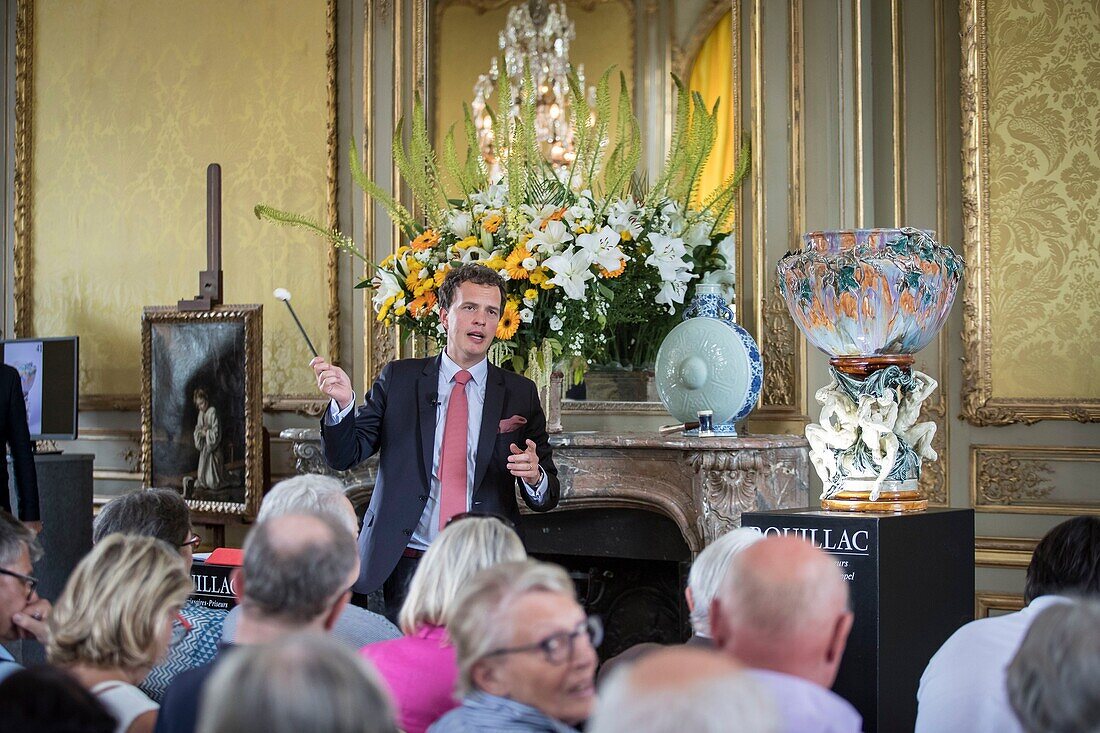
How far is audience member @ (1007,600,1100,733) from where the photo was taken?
4.23 ft

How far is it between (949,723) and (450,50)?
12.7 ft

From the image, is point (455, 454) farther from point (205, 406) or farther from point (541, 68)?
point (541, 68)

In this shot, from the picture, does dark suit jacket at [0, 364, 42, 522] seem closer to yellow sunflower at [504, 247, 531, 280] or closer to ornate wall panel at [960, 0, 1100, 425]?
yellow sunflower at [504, 247, 531, 280]

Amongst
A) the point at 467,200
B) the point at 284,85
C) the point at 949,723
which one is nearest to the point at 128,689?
the point at 949,723

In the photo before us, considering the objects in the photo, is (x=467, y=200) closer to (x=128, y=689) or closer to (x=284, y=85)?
(x=284, y=85)

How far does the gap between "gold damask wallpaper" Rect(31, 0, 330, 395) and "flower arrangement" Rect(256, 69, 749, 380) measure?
98cm

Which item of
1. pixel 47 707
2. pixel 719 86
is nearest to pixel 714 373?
pixel 719 86

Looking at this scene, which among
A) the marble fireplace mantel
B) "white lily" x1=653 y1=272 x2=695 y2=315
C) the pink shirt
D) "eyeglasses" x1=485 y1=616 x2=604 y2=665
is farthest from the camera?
"white lily" x1=653 y1=272 x2=695 y2=315

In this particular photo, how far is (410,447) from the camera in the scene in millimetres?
3299

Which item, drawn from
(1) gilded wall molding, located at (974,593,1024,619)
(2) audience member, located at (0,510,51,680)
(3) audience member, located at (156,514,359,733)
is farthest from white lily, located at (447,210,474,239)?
(3) audience member, located at (156,514,359,733)

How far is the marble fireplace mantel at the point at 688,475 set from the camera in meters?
3.89

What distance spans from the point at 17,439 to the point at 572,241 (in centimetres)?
206

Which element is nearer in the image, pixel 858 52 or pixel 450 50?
pixel 858 52

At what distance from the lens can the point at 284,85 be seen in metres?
5.56
